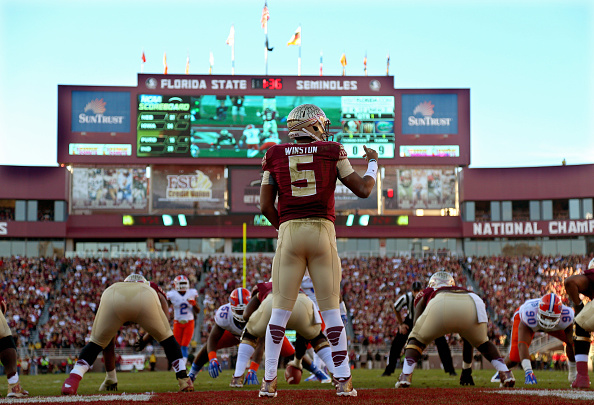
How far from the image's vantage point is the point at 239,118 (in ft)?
159

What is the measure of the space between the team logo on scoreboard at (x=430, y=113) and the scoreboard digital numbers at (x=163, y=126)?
43.6 feet

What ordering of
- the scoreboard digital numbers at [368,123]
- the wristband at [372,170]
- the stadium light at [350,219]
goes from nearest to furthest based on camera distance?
the wristband at [372,170] < the scoreboard digital numbers at [368,123] < the stadium light at [350,219]

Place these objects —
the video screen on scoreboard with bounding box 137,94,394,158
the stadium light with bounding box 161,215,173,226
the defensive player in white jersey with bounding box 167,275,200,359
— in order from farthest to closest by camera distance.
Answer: the stadium light with bounding box 161,215,173,226
the video screen on scoreboard with bounding box 137,94,394,158
the defensive player in white jersey with bounding box 167,275,200,359

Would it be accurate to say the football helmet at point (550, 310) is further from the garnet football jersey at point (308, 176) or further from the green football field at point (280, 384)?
the garnet football jersey at point (308, 176)

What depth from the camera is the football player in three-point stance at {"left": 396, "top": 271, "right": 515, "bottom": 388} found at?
36.8ft

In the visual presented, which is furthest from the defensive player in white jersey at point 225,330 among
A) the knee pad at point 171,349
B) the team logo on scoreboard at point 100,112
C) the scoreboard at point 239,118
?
the team logo on scoreboard at point 100,112

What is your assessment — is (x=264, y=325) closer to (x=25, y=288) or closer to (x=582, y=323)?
(x=582, y=323)

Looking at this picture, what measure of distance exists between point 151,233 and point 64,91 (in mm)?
10107

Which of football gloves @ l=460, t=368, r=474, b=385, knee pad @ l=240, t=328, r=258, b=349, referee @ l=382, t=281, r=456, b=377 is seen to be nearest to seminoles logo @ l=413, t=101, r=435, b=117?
referee @ l=382, t=281, r=456, b=377

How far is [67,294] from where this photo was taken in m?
42.2

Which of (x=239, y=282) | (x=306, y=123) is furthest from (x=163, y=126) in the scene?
(x=306, y=123)

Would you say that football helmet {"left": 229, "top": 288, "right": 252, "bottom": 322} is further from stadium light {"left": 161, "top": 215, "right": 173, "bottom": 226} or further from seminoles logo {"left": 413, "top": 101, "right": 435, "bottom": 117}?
seminoles logo {"left": 413, "top": 101, "right": 435, "bottom": 117}

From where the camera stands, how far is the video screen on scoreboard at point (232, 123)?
4812 centimetres

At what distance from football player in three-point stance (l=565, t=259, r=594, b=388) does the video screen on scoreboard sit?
3632 cm
